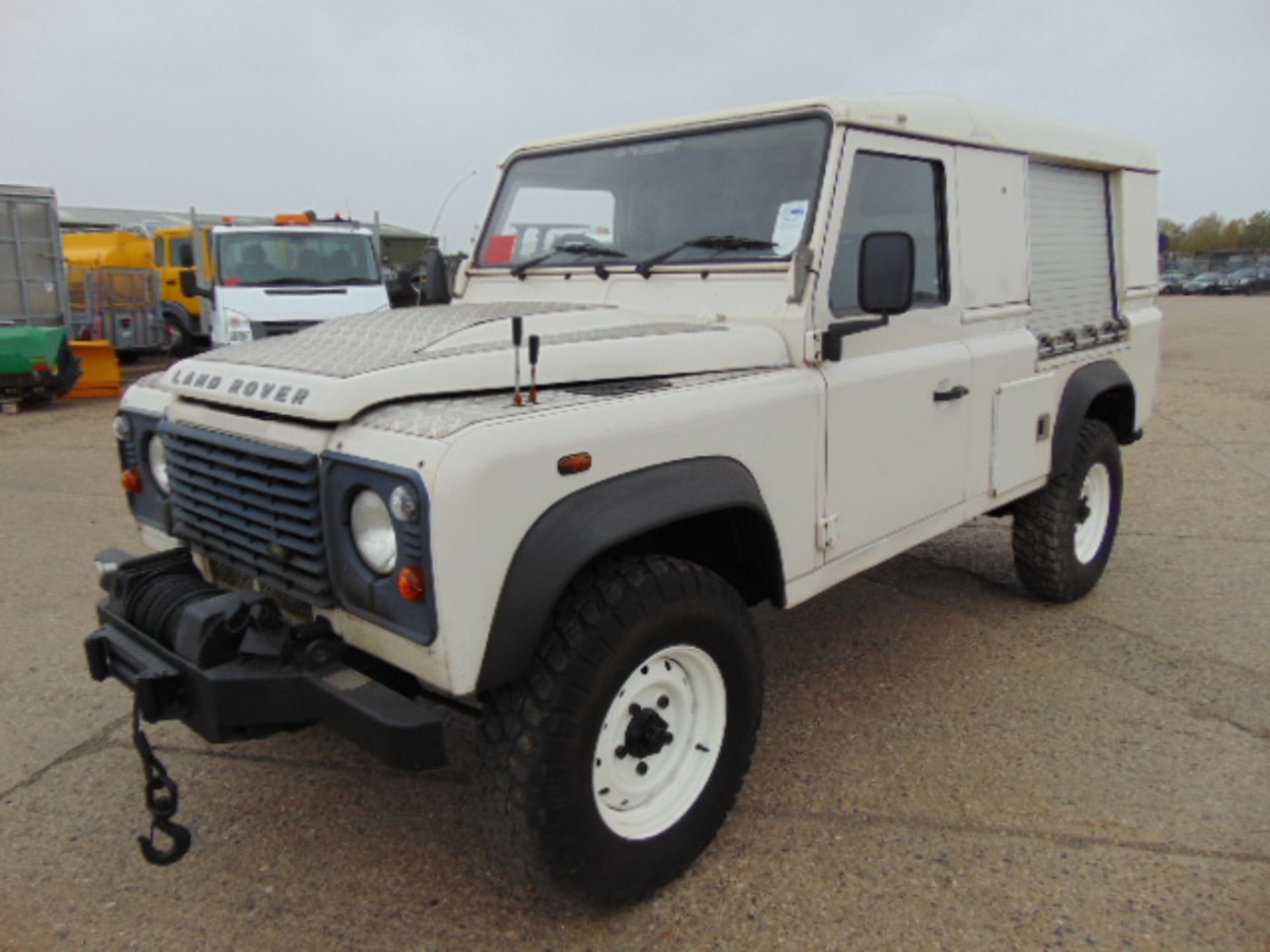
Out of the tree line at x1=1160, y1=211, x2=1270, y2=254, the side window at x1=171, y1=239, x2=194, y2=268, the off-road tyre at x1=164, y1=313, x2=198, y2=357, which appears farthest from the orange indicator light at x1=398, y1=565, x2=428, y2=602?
the tree line at x1=1160, y1=211, x2=1270, y2=254

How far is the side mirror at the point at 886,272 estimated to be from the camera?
2.90m

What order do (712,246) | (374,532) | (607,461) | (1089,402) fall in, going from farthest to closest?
(1089,402) → (712,246) → (607,461) → (374,532)

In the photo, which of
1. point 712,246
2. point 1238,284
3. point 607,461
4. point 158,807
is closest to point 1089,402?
point 712,246

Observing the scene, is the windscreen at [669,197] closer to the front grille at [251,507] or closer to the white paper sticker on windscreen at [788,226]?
the white paper sticker on windscreen at [788,226]

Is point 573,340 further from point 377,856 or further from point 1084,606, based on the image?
point 1084,606

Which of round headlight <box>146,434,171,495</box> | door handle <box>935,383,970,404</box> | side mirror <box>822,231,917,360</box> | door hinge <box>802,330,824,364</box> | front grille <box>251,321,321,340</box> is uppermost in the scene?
front grille <box>251,321,321,340</box>

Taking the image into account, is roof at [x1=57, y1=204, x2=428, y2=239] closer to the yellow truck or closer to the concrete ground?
the yellow truck

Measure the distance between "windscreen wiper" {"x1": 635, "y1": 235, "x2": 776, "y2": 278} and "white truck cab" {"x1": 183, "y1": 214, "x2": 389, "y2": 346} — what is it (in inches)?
337

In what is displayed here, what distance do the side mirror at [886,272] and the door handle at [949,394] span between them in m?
0.66

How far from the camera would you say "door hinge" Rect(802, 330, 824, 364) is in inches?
120

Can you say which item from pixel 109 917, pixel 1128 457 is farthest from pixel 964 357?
pixel 1128 457

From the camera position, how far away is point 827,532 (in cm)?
312

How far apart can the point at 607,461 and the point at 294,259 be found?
35.9ft

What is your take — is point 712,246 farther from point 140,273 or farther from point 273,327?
point 140,273
